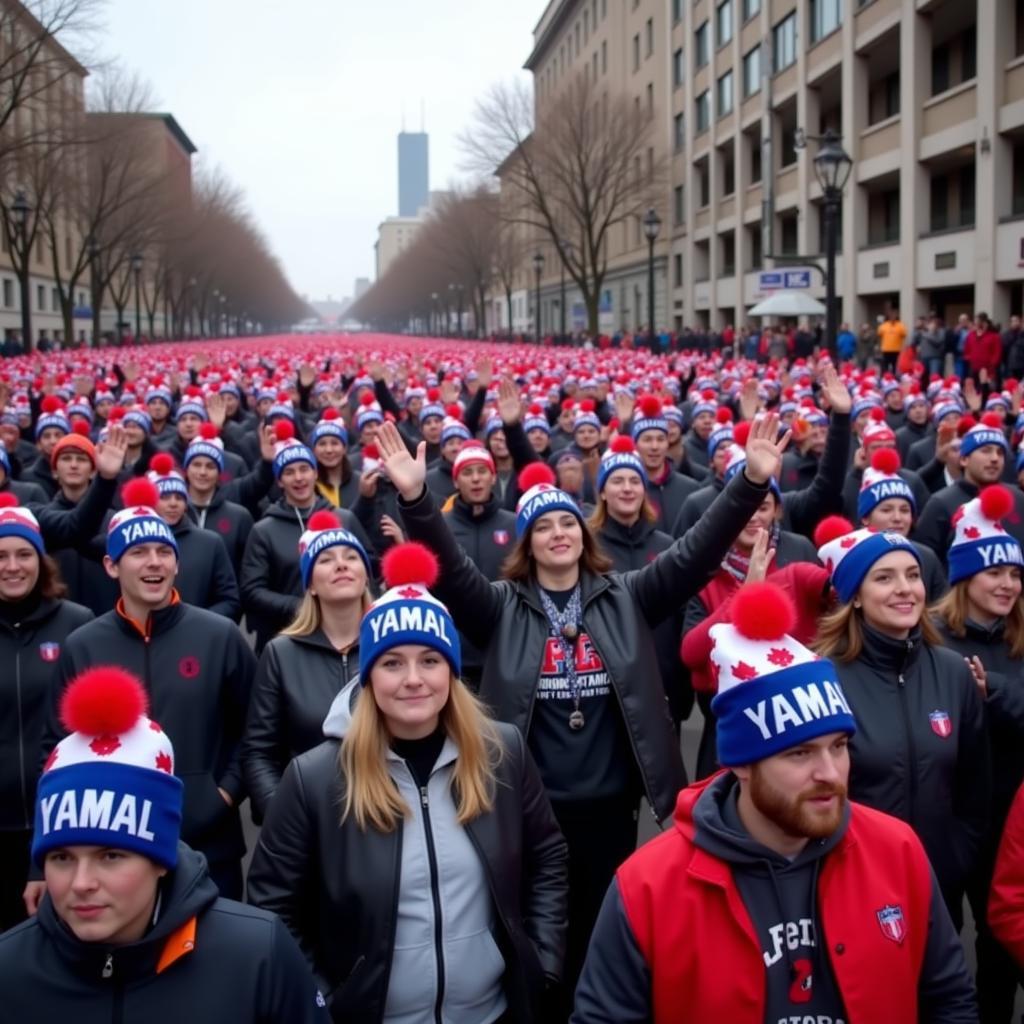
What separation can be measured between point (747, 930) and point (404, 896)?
0.99 m

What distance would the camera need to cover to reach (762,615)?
106 inches

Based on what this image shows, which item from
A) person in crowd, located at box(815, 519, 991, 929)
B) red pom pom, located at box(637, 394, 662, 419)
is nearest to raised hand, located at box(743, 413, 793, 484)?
person in crowd, located at box(815, 519, 991, 929)

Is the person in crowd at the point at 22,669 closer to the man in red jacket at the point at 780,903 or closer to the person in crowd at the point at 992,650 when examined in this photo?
the man in red jacket at the point at 780,903

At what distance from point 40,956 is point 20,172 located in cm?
3898

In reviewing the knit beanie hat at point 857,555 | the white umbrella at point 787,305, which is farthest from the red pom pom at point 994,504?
the white umbrella at point 787,305

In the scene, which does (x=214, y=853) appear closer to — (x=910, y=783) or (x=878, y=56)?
(x=910, y=783)

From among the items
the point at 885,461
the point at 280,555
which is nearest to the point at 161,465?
the point at 280,555

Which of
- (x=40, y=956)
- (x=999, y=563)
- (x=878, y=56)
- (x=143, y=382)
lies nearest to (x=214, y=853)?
(x=40, y=956)

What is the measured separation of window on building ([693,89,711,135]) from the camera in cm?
5141

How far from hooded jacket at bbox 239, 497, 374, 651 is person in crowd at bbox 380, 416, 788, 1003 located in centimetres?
222

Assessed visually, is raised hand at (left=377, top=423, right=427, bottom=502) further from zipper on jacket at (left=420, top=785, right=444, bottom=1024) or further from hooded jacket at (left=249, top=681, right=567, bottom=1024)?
zipper on jacket at (left=420, top=785, right=444, bottom=1024)

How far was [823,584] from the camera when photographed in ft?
14.9

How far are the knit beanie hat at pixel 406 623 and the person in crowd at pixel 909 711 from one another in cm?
127

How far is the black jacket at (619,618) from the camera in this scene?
4055 mm
